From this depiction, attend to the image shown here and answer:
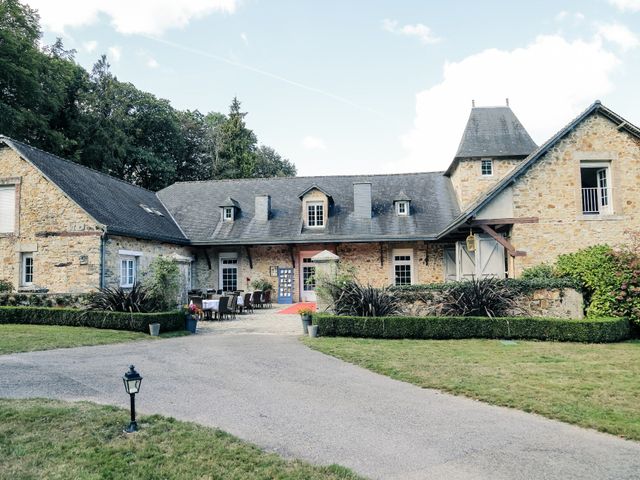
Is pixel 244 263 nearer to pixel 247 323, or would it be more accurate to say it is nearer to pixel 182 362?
pixel 247 323

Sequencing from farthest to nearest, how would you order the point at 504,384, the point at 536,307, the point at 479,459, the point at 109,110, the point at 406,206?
the point at 109,110 → the point at 406,206 → the point at 536,307 → the point at 504,384 → the point at 479,459

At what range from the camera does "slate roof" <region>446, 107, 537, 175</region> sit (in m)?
20.7

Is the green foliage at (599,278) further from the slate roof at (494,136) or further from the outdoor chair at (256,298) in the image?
the outdoor chair at (256,298)

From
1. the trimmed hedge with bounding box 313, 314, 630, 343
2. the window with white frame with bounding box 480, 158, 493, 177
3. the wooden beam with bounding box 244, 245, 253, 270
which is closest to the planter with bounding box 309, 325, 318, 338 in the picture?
the trimmed hedge with bounding box 313, 314, 630, 343

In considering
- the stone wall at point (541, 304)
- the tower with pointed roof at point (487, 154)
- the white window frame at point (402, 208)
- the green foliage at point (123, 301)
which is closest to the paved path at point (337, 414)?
the green foliage at point (123, 301)

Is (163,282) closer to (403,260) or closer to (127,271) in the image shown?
(127,271)

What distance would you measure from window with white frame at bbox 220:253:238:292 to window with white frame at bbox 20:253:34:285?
7.84m

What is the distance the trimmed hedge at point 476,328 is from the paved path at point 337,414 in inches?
104

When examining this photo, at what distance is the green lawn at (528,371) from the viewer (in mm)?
5461

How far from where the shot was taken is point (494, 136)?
21.2 m

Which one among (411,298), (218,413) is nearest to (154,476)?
(218,413)

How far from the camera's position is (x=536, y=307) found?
471 inches

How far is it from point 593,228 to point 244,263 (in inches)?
563

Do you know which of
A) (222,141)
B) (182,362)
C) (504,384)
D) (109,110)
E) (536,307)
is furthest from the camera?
(222,141)
